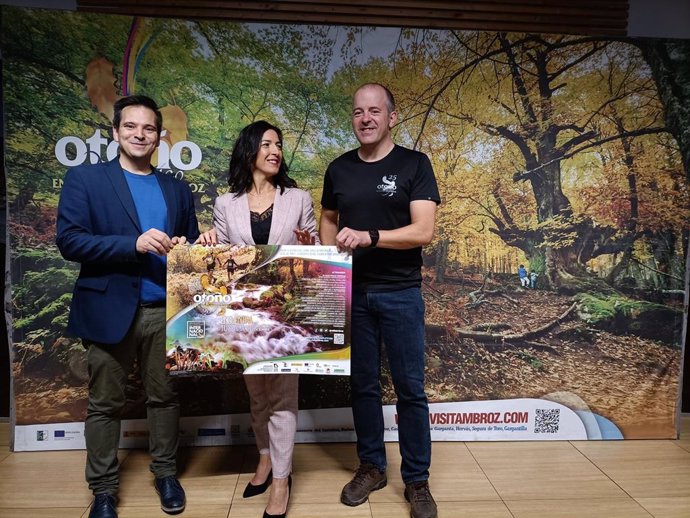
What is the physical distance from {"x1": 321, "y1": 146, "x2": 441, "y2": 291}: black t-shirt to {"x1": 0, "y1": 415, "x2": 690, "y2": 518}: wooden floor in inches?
40.7

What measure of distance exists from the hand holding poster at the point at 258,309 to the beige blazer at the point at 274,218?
15 cm

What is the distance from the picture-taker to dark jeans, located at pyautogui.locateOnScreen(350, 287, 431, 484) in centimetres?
234

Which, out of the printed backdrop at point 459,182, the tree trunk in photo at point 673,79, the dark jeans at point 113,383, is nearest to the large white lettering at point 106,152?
the printed backdrop at point 459,182

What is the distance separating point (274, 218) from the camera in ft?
7.59

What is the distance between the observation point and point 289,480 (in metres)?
2.52

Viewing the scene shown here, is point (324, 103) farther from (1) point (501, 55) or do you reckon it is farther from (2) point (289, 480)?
(2) point (289, 480)

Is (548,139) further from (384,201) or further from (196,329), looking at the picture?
(196,329)

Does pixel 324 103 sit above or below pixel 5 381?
A: above

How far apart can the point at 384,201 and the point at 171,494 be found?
5.20 ft

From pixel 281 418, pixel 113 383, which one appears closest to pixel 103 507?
pixel 113 383

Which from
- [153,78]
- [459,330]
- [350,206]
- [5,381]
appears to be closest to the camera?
[350,206]

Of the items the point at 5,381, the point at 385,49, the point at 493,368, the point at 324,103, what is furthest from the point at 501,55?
the point at 5,381

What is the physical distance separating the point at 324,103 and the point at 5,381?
2645mm

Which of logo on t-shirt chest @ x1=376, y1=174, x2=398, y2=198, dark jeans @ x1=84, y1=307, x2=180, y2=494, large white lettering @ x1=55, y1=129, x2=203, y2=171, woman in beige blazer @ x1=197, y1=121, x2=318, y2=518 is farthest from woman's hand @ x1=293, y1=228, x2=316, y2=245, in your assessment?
large white lettering @ x1=55, y1=129, x2=203, y2=171
